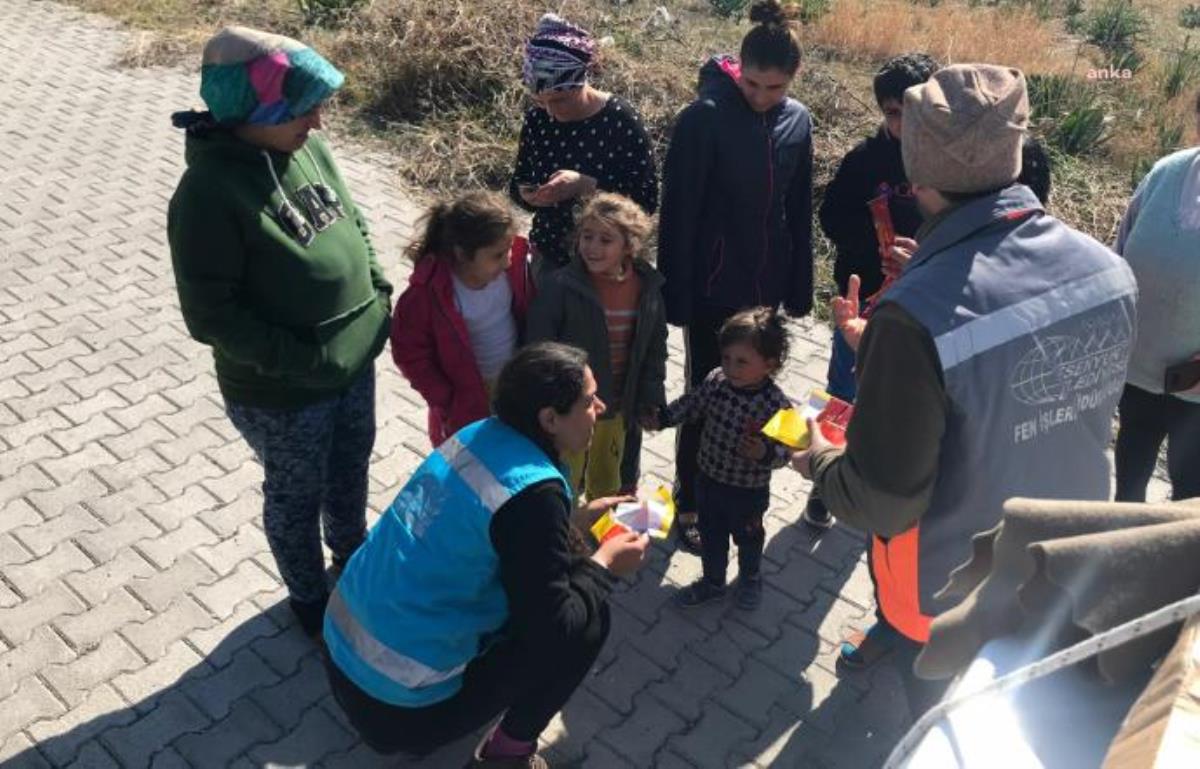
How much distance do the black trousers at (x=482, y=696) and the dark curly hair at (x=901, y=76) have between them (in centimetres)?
201

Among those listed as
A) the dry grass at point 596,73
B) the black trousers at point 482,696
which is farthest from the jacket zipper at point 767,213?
the dry grass at point 596,73

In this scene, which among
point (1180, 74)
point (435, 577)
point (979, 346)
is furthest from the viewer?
point (1180, 74)

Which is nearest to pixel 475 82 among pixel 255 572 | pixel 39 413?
pixel 39 413

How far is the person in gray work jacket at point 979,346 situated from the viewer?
2035 millimetres

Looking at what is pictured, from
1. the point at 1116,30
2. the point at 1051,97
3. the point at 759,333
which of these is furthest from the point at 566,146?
the point at 1116,30

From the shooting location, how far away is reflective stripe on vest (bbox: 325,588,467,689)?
104 inches

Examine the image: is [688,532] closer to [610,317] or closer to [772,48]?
[610,317]

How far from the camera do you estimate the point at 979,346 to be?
6.61 ft

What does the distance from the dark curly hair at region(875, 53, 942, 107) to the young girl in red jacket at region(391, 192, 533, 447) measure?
136 cm

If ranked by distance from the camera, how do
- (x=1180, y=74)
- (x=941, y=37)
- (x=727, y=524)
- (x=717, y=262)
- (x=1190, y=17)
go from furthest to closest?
1. (x=1190, y=17)
2. (x=941, y=37)
3. (x=1180, y=74)
4. (x=717, y=262)
5. (x=727, y=524)

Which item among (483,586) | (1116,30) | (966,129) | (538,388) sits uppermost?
(966,129)

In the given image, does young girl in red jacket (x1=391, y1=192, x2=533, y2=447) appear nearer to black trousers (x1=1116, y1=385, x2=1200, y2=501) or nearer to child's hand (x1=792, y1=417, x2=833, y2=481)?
child's hand (x1=792, y1=417, x2=833, y2=481)

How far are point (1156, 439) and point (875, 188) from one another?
4.22 feet

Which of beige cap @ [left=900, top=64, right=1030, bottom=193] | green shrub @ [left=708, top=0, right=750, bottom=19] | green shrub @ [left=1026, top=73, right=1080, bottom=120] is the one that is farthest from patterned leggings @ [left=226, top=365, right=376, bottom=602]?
green shrub @ [left=708, top=0, right=750, bottom=19]
